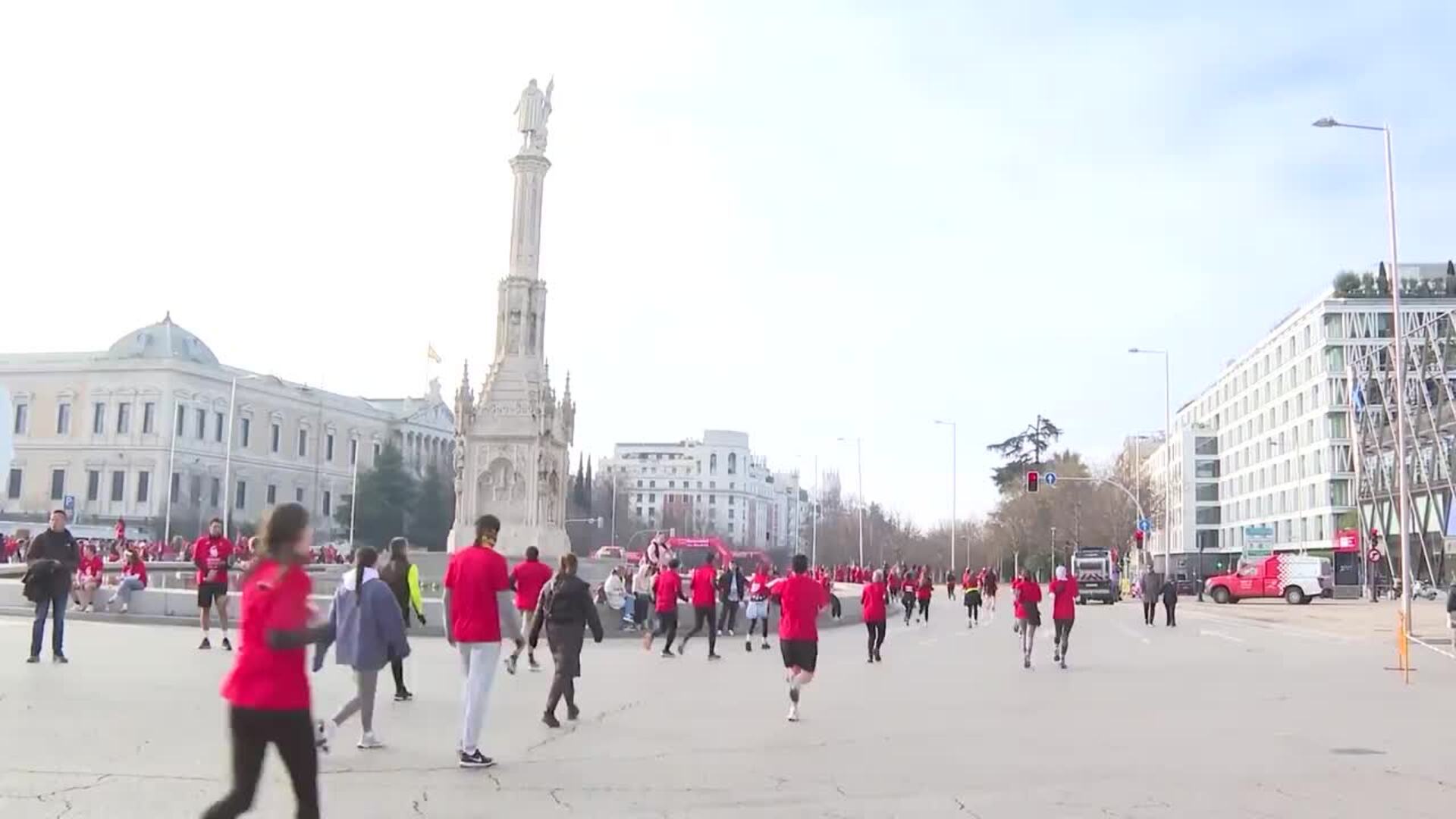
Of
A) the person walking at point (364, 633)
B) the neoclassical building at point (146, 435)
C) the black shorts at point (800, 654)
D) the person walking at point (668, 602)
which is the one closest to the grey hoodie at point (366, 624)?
the person walking at point (364, 633)

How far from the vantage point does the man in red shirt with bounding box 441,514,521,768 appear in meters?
9.24

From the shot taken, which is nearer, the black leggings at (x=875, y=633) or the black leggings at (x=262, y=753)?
the black leggings at (x=262, y=753)

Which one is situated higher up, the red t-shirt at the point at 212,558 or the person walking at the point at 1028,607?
the red t-shirt at the point at 212,558

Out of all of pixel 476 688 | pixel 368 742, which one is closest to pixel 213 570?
pixel 368 742

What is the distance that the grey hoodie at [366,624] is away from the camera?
9.83 metres

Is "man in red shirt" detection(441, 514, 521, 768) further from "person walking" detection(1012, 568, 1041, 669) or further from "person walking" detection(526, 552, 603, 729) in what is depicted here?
"person walking" detection(1012, 568, 1041, 669)

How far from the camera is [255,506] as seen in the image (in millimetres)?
96000

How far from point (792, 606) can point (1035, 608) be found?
8.40 metres

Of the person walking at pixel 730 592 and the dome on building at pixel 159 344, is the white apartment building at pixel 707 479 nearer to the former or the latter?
the dome on building at pixel 159 344

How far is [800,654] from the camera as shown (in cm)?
1292

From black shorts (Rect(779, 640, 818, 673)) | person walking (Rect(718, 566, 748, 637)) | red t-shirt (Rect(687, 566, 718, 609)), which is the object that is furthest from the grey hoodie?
person walking (Rect(718, 566, 748, 637))

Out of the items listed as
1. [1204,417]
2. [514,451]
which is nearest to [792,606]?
[514,451]

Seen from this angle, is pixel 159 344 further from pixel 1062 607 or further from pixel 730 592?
pixel 1062 607

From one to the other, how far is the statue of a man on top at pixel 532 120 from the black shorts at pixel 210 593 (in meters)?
34.0
